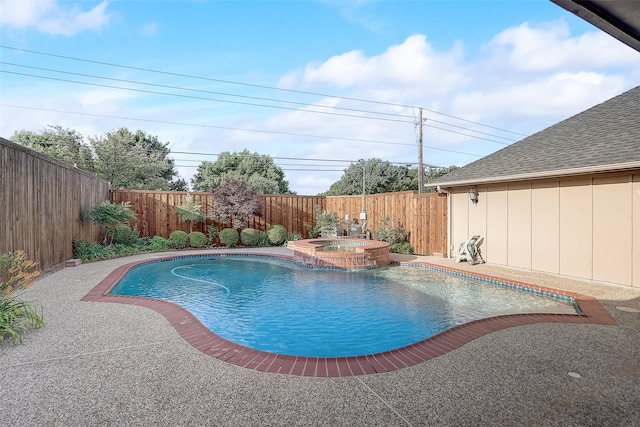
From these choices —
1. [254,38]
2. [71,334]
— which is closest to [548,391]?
[71,334]

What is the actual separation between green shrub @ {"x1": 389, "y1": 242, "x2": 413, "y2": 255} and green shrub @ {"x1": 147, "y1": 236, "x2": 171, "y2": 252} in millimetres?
8290

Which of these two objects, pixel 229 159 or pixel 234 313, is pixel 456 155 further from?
pixel 234 313

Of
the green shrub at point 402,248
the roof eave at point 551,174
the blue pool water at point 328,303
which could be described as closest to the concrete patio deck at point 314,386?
the blue pool water at point 328,303

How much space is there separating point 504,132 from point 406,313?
97.3ft

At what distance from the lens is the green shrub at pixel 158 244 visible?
1221cm

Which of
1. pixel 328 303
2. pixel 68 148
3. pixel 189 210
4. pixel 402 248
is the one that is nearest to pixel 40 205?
pixel 189 210

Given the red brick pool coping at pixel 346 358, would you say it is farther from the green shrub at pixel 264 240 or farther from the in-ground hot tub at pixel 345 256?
the green shrub at pixel 264 240

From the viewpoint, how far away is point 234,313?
542cm

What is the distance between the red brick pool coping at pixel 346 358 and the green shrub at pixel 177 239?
7392 mm

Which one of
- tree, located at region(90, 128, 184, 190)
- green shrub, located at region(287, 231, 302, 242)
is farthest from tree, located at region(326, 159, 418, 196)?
tree, located at region(90, 128, 184, 190)

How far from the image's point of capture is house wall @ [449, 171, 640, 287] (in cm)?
635

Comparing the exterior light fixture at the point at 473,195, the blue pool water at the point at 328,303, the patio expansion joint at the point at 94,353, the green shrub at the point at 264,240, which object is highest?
the exterior light fixture at the point at 473,195

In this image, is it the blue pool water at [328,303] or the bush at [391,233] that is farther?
the bush at [391,233]

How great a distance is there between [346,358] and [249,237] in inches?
424
